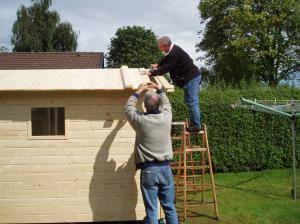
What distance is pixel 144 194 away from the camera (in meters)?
5.72

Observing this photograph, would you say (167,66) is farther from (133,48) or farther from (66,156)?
(133,48)

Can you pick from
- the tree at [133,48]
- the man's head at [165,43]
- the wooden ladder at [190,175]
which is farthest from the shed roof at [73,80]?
the tree at [133,48]

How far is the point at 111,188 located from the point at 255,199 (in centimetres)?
385

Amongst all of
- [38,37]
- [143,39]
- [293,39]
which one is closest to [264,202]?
[293,39]

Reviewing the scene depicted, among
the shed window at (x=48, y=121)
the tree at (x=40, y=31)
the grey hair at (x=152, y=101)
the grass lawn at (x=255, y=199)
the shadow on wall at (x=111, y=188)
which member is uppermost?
the tree at (x=40, y=31)

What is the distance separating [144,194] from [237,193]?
517 centimetres

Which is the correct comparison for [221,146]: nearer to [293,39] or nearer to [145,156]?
[145,156]

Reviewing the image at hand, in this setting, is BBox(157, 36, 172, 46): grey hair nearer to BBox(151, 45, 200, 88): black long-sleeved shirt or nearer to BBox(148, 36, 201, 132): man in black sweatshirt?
BBox(148, 36, 201, 132): man in black sweatshirt

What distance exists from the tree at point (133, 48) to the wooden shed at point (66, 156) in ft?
81.9

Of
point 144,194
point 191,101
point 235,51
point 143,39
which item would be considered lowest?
point 144,194

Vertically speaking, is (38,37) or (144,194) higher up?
(38,37)

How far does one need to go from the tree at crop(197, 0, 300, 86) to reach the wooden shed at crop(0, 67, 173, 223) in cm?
1921

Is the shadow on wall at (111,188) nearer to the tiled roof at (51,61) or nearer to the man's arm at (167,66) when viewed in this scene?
the man's arm at (167,66)

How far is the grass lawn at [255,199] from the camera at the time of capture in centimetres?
809
